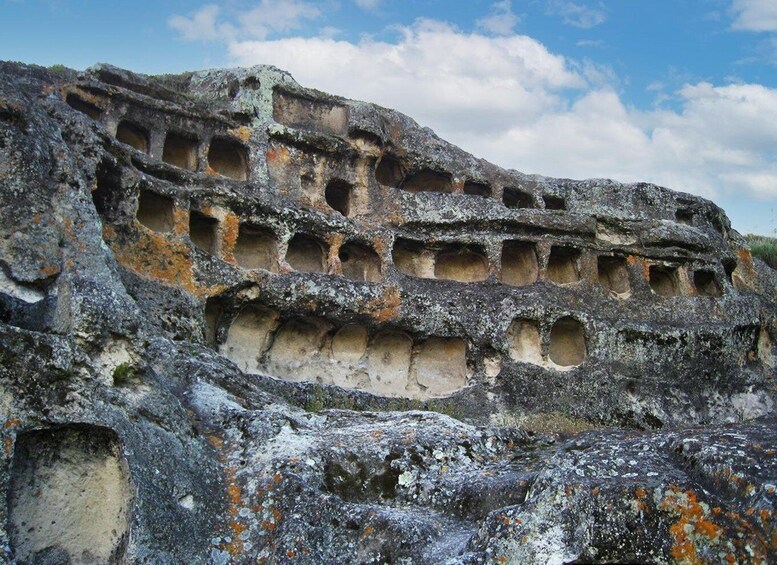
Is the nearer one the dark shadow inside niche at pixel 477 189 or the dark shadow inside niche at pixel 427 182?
A: the dark shadow inside niche at pixel 427 182

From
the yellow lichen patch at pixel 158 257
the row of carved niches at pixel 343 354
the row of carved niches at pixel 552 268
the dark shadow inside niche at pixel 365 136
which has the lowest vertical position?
the row of carved niches at pixel 343 354

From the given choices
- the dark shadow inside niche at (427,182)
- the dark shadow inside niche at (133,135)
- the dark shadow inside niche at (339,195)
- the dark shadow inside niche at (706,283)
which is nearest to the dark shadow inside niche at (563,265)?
the dark shadow inside niche at (427,182)

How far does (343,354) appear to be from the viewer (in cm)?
1864

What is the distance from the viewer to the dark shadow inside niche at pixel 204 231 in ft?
56.5

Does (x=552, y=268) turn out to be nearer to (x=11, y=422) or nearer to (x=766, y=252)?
(x=766, y=252)

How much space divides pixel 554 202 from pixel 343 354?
8556 millimetres

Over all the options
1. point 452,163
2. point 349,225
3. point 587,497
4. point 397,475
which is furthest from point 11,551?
point 452,163

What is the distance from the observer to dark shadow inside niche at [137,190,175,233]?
16.5 meters

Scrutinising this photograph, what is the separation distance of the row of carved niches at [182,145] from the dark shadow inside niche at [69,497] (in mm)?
12086

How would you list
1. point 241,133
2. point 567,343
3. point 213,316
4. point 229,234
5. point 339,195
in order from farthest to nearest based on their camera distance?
point 339,195, point 567,343, point 241,133, point 229,234, point 213,316

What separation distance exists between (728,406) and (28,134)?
17160 millimetres

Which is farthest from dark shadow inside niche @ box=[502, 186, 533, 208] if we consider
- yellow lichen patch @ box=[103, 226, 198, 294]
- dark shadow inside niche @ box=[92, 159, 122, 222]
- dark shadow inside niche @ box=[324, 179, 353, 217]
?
dark shadow inside niche @ box=[92, 159, 122, 222]

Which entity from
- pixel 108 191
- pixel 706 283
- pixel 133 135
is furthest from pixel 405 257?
pixel 706 283

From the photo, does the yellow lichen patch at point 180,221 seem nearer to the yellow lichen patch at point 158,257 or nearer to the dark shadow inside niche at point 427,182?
the yellow lichen patch at point 158,257
